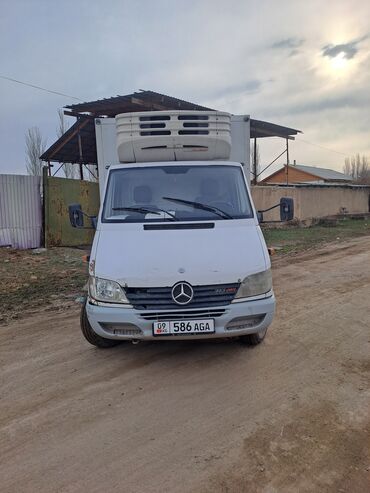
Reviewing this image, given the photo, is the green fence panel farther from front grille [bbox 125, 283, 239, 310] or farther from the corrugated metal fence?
front grille [bbox 125, 283, 239, 310]

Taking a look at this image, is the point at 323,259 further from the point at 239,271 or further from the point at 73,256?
the point at 239,271

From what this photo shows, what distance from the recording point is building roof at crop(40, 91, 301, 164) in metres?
15.2

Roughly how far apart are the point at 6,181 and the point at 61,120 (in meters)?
24.0

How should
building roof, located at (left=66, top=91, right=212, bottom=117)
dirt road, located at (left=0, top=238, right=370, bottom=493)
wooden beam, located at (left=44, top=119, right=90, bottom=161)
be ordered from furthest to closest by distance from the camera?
wooden beam, located at (left=44, top=119, right=90, bottom=161), building roof, located at (left=66, top=91, right=212, bottom=117), dirt road, located at (left=0, top=238, right=370, bottom=493)

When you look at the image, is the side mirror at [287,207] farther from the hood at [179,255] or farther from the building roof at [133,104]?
the building roof at [133,104]

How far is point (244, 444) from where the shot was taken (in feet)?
9.71

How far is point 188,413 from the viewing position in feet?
11.1

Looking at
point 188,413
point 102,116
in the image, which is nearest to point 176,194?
point 188,413

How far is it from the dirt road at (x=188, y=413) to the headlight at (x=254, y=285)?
0.81 meters

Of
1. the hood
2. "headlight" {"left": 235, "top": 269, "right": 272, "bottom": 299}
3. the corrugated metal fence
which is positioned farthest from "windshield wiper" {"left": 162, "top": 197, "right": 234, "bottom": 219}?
the corrugated metal fence

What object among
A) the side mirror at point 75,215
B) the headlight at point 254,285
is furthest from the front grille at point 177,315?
the side mirror at point 75,215

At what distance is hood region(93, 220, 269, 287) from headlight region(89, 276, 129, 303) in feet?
0.19

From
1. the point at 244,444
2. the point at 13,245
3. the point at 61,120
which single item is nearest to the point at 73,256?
the point at 13,245

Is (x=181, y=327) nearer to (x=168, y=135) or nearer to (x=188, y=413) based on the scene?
(x=188, y=413)
